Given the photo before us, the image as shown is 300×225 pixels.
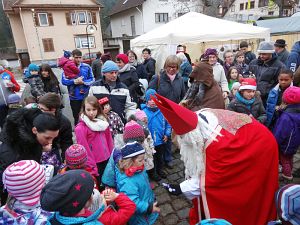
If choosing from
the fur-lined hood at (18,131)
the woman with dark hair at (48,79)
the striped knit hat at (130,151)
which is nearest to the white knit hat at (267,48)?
the striped knit hat at (130,151)

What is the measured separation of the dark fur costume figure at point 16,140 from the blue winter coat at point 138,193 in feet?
2.78

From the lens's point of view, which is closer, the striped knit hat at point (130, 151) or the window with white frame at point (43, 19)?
the striped knit hat at point (130, 151)

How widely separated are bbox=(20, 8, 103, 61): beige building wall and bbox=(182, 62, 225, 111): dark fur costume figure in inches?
1128

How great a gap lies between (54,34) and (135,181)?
101ft

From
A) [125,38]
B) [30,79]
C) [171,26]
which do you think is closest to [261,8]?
[125,38]

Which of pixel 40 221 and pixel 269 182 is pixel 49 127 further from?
pixel 269 182

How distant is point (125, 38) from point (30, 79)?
2673 centimetres

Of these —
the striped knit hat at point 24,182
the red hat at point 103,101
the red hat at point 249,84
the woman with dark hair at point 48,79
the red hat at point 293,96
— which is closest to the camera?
the striped knit hat at point 24,182

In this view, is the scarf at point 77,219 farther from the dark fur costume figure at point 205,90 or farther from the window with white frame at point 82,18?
the window with white frame at point 82,18

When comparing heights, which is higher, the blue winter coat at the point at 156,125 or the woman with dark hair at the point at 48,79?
the woman with dark hair at the point at 48,79

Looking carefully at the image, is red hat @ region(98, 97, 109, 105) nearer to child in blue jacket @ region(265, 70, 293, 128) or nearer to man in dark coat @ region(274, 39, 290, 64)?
child in blue jacket @ region(265, 70, 293, 128)

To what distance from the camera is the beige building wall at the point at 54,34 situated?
2686 cm

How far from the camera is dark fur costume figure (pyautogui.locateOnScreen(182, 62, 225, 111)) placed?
128 inches

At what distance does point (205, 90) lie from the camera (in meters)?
3.36
